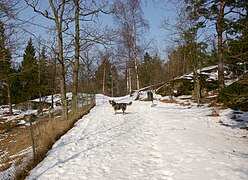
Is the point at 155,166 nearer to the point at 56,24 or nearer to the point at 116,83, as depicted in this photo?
the point at 56,24

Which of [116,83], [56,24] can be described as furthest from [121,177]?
[116,83]

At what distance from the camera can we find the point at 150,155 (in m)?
5.82

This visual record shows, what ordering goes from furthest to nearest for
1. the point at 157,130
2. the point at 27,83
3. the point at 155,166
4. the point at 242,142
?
the point at 27,83 < the point at 157,130 < the point at 242,142 < the point at 155,166

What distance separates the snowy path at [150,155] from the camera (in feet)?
15.3

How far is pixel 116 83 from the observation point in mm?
63031

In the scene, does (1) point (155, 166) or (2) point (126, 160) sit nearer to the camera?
(1) point (155, 166)

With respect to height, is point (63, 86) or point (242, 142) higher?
point (63, 86)

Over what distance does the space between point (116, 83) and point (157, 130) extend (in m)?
54.6

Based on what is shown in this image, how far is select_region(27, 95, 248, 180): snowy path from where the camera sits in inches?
183

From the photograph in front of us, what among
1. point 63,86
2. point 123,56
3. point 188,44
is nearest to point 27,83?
point 123,56

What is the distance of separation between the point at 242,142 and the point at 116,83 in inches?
2230

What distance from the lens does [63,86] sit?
13.9 meters

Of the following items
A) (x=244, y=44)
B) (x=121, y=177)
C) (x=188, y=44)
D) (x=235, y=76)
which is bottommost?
(x=121, y=177)

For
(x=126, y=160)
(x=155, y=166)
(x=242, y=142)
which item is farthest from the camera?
(x=242, y=142)
